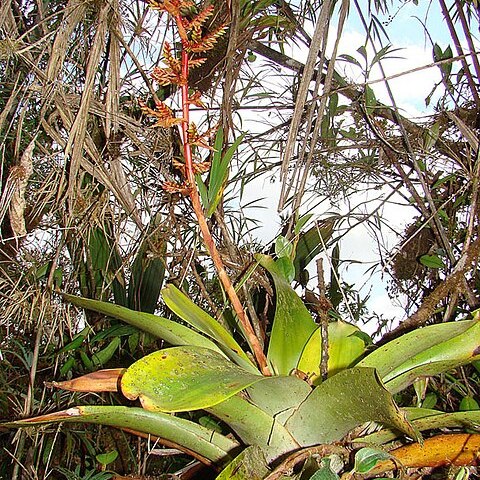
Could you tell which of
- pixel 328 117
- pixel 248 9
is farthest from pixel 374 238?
pixel 248 9

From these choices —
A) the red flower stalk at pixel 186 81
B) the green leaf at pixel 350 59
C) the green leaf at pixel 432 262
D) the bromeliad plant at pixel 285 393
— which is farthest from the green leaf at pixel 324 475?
the green leaf at pixel 350 59

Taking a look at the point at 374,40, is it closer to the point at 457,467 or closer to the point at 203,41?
the point at 203,41

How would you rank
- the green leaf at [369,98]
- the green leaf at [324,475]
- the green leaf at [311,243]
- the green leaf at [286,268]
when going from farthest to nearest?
the green leaf at [311,243], the green leaf at [369,98], the green leaf at [286,268], the green leaf at [324,475]

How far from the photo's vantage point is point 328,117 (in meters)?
1.04

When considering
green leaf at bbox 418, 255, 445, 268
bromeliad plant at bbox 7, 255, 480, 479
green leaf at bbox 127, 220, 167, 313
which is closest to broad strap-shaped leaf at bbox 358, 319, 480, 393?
bromeliad plant at bbox 7, 255, 480, 479

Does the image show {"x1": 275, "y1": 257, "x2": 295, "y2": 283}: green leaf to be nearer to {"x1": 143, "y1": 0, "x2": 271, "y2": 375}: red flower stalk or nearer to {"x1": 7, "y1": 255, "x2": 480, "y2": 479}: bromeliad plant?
{"x1": 7, "y1": 255, "x2": 480, "y2": 479}: bromeliad plant

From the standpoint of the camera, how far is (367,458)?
427 mm

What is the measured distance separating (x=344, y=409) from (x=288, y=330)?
121 mm

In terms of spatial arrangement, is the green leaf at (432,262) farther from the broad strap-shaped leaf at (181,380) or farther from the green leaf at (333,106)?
the broad strap-shaped leaf at (181,380)

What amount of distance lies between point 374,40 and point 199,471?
29.4 inches

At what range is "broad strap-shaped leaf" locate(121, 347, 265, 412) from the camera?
15.7 inches

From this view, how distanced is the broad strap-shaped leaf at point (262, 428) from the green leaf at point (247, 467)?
0.03 meters

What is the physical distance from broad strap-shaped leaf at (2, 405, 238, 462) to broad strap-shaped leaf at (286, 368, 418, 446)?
8 centimetres

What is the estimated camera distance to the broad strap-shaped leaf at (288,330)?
0.56 metres
